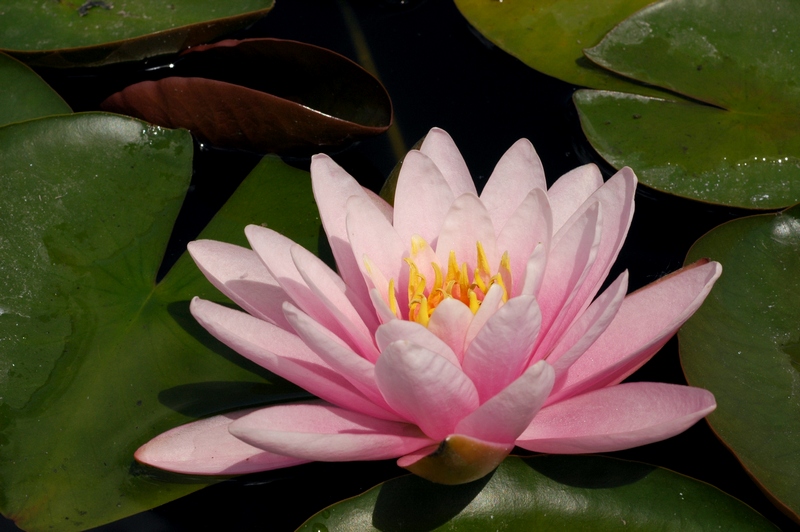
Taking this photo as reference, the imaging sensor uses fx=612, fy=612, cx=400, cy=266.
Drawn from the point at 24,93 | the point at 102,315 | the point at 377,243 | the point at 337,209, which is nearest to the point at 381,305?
the point at 377,243

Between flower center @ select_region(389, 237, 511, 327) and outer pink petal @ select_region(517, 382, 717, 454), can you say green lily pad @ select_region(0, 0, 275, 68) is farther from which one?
outer pink petal @ select_region(517, 382, 717, 454)

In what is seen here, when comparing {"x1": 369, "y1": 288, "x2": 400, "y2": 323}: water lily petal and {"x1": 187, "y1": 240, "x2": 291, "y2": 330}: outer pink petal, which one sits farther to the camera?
{"x1": 187, "y1": 240, "x2": 291, "y2": 330}: outer pink petal

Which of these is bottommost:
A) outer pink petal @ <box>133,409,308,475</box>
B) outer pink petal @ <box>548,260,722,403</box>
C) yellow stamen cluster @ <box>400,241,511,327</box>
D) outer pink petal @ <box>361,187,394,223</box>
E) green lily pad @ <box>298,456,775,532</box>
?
green lily pad @ <box>298,456,775,532</box>

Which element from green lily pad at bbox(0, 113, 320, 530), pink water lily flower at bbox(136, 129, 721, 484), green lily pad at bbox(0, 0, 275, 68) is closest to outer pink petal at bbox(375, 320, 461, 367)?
pink water lily flower at bbox(136, 129, 721, 484)

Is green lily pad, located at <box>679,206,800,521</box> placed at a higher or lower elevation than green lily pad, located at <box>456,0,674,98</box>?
lower

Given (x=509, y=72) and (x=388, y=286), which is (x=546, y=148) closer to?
(x=509, y=72)

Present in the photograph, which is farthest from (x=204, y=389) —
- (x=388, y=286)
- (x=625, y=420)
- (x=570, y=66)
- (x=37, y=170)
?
(x=570, y=66)

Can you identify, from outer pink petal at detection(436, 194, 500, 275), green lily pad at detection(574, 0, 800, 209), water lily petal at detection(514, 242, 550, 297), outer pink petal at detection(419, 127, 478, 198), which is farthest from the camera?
green lily pad at detection(574, 0, 800, 209)
